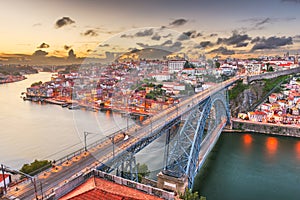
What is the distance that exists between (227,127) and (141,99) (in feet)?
19.6

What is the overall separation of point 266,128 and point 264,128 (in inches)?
2.6

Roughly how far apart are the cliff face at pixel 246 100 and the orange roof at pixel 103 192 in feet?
28.5

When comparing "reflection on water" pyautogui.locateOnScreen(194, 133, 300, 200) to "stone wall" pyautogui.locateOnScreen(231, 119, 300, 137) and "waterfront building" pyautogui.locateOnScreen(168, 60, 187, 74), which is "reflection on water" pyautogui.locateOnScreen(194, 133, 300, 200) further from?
"waterfront building" pyautogui.locateOnScreen(168, 60, 187, 74)

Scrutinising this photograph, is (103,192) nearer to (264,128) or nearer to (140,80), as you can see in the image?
(140,80)

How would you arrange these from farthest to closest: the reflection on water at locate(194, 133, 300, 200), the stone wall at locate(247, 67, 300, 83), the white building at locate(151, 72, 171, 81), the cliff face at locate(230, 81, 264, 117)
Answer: the stone wall at locate(247, 67, 300, 83) → the cliff face at locate(230, 81, 264, 117) → the reflection on water at locate(194, 133, 300, 200) → the white building at locate(151, 72, 171, 81)

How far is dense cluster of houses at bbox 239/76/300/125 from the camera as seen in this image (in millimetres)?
9117

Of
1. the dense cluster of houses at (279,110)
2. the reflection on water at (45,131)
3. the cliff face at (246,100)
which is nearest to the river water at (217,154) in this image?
the reflection on water at (45,131)

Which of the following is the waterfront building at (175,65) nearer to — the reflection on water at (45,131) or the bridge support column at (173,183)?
the reflection on water at (45,131)

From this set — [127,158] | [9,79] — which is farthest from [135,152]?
[9,79]

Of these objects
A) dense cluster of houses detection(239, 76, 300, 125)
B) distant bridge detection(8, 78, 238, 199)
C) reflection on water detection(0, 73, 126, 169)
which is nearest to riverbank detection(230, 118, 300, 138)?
dense cluster of houses detection(239, 76, 300, 125)

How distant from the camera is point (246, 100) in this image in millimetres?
11047

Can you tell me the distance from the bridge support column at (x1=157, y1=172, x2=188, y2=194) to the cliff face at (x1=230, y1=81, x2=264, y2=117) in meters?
6.81

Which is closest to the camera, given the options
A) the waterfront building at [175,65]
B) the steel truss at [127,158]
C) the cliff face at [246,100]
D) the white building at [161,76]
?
the steel truss at [127,158]

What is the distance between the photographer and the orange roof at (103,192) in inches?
90.4
